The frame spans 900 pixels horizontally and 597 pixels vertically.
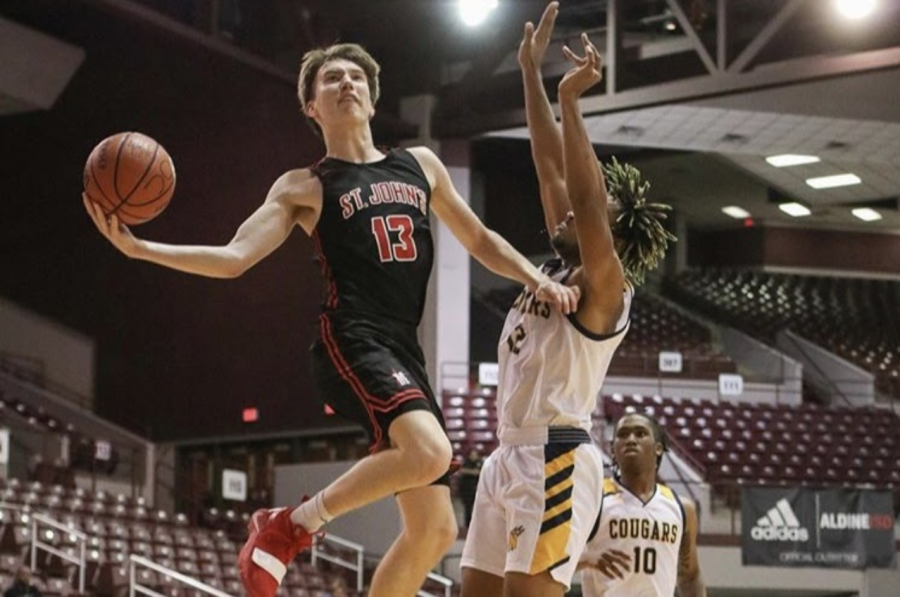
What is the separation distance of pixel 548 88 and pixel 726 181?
8837mm

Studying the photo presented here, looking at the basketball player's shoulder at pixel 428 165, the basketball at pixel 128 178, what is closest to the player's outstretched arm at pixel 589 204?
the basketball player's shoulder at pixel 428 165

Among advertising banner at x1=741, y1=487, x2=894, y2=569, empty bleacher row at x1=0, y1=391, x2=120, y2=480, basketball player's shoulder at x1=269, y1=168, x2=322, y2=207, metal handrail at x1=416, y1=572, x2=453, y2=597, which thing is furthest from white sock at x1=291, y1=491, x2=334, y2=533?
empty bleacher row at x1=0, y1=391, x2=120, y2=480

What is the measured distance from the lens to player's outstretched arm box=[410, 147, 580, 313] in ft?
16.9

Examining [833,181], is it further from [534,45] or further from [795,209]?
[534,45]

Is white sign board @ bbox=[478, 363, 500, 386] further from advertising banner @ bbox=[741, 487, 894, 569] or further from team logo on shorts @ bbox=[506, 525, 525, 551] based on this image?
team logo on shorts @ bbox=[506, 525, 525, 551]

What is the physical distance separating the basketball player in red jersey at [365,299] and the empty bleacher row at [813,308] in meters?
19.7

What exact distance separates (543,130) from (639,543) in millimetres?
1842

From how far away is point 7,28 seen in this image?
65.2 feet

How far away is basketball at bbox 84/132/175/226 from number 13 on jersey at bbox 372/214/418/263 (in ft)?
2.21

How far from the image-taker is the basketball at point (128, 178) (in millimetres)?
4652

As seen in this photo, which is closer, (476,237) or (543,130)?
(476,237)

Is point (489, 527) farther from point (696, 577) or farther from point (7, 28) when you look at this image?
point (7, 28)

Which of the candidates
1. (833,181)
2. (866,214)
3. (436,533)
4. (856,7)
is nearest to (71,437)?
(856,7)

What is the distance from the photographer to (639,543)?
21.1 ft
